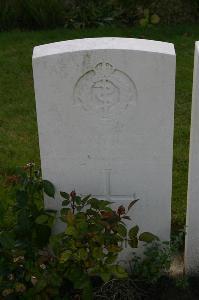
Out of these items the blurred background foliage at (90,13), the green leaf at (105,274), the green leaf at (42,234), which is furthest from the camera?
the blurred background foliage at (90,13)

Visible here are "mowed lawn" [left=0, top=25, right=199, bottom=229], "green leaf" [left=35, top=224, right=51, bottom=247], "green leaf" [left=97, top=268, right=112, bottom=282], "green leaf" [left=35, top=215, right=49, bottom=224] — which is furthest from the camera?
"mowed lawn" [left=0, top=25, right=199, bottom=229]

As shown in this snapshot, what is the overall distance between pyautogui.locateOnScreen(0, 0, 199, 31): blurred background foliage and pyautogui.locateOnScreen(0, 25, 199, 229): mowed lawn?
0.74ft

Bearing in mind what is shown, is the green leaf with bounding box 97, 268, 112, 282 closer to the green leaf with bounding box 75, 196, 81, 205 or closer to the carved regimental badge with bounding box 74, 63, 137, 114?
the green leaf with bounding box 75, 196, 81, 205

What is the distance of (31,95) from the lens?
5.85 meters

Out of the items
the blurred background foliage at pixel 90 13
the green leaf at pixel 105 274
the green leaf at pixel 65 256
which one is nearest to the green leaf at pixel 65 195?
the green leaf at pixel 65 256

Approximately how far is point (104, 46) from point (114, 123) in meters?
0.40

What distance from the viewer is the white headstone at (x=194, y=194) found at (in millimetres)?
3107

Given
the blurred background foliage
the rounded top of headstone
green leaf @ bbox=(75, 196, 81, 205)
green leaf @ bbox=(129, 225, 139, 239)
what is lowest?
green leaf @ bbox=(129, 225, 139, 239)

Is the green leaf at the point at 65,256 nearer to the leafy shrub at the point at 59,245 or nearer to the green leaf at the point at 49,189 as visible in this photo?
the leafy shrub at the point at 59,245

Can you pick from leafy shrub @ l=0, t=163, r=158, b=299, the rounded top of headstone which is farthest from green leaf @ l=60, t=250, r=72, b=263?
the rounded top of headstone

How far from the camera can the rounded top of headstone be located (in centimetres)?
304

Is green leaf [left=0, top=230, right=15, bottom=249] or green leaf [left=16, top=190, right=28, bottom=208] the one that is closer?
green leaf [left=0, top=230, right=15, bottom=249]

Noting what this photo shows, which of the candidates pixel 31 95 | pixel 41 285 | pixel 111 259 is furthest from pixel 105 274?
pixel 31 95

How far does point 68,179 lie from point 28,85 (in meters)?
2.82
